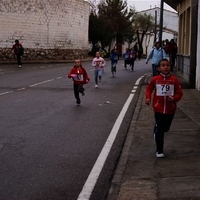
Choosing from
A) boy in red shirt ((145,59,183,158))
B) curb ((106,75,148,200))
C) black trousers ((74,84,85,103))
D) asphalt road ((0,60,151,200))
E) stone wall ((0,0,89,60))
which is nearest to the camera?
curb ((106,75,148,200))

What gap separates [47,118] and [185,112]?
3.35 m

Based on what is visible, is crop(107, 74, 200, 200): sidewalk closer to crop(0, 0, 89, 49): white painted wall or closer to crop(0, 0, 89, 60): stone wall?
crop(0, 0, 89, 60): stone wall

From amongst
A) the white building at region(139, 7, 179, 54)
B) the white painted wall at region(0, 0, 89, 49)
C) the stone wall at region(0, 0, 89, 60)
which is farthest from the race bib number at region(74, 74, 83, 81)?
the white building at region(139, 7, 179, 54)

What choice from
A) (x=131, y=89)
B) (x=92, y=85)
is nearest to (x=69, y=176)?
(x=131, y=89)

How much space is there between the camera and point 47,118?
42.4 ft

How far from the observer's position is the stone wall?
45.4 m

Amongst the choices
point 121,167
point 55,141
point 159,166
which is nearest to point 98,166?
point 121,167

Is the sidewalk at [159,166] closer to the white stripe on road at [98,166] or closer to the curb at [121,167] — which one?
the curb at [121,167]

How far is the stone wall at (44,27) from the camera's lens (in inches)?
1788

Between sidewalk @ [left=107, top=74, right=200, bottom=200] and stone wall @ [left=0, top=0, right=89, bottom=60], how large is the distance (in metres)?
34.9

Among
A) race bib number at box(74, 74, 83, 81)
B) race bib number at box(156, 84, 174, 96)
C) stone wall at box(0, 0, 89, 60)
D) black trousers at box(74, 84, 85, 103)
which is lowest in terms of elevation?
black trousers at box(74, 84, 85, 103)

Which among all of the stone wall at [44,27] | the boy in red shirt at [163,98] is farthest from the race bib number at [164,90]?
the stone wall at [44,27]

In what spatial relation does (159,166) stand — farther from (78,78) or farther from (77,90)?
(78,78)

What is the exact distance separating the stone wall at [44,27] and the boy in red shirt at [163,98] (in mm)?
37234
